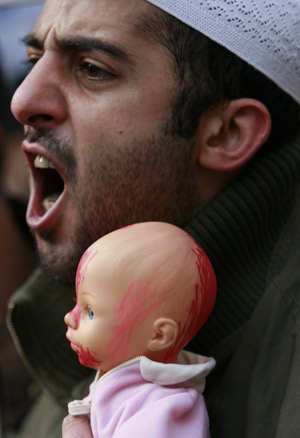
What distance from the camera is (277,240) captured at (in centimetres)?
205

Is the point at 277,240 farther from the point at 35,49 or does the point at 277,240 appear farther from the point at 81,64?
the point at 35,49

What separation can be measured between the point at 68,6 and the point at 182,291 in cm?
117

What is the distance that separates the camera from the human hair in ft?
6.31

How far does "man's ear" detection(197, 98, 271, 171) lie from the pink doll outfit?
0.83 m

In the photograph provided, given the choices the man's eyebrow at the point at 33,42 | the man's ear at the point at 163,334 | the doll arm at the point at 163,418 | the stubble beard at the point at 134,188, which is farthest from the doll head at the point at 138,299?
the man's eyebrow at the point at 33,42

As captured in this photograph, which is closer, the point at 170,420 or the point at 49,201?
the point at 170,420

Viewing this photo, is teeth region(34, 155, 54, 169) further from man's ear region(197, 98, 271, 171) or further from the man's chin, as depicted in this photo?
man's ear region(197, 98, 271, 171)

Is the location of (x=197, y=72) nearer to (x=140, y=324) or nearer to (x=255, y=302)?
(x=255, y=302)

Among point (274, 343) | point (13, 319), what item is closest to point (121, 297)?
point (274, 343)

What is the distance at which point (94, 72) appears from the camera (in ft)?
6.45

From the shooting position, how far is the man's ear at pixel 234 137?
1.98m

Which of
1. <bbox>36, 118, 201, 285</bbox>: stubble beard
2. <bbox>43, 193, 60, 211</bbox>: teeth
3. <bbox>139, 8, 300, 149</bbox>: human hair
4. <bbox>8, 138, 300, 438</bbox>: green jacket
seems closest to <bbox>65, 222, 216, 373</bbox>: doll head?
<bbox>8, 138, 300, 438</bbox>: green jacket

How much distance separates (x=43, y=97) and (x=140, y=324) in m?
0.98

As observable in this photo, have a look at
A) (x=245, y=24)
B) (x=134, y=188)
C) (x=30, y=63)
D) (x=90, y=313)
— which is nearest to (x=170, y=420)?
(x=90, y=313)
